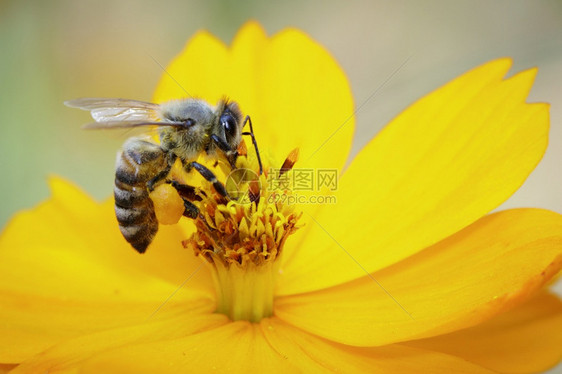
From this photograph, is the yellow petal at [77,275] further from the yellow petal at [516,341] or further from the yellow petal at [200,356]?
the yellow petal at [516,341]

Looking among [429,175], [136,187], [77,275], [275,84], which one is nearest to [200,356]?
[136,187]

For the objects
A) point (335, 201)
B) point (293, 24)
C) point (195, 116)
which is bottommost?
point (335, 201)

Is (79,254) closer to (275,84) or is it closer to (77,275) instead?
(77,275)

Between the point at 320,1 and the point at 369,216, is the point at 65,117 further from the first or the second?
the point at 369,216

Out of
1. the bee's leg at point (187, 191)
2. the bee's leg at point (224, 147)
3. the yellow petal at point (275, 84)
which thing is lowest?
the bee's leg at point (187, 191)

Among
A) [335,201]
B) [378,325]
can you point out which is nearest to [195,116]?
[335,201]

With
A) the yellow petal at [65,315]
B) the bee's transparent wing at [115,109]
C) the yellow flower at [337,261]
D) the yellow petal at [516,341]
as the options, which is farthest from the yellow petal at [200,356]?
the bee's transparent wing at [115,109]

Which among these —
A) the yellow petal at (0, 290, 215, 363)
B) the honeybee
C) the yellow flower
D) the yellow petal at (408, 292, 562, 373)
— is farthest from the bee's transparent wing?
the yellow petal at (408, 292, 562, 373)

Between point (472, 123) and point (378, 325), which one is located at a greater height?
point (472, 123)
